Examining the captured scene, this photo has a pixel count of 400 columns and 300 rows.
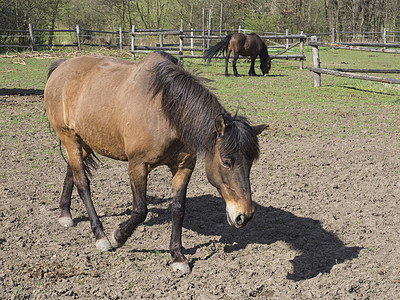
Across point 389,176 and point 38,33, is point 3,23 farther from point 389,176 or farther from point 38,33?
point 389,176

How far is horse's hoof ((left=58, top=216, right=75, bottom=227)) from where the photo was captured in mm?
4426

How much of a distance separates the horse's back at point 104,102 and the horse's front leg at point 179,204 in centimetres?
41

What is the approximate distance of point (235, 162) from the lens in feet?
10.2

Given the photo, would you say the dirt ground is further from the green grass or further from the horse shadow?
the green grass

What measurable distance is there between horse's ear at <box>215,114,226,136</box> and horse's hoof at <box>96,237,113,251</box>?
1.60 metres

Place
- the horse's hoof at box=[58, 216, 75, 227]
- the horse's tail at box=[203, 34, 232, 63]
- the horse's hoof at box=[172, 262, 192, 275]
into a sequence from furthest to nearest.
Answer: the horse's tail at box=[203, 34, 232, 63] → the horse's hoof at box=[58, 216, 75, 227] → the horse's hoof at box=[172, 262, 192, 275]

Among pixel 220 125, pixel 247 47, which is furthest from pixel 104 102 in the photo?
pixel 247 47

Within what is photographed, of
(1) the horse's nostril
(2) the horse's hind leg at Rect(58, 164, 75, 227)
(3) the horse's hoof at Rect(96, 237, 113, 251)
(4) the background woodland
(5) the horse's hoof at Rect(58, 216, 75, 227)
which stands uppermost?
(4) the background woodland

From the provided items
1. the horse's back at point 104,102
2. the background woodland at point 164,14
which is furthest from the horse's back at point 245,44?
the background woodland at point 164,14

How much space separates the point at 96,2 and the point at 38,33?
7.49 meters

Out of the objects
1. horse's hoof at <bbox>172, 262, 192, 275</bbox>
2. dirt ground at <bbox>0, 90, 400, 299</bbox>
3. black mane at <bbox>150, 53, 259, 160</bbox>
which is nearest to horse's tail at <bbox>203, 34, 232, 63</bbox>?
dirt ground at <bbox>0, 90, 400, 299</bbox>

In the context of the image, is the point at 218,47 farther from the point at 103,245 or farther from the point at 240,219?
the point at 240,219

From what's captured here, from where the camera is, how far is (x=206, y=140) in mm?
3219

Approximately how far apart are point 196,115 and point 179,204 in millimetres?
905
